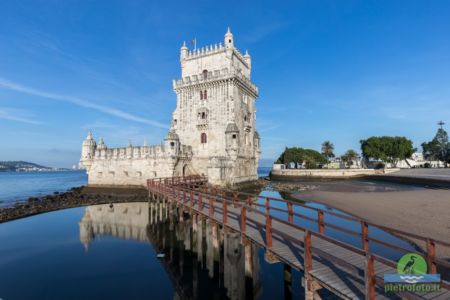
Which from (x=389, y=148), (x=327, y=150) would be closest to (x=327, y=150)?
(x=327, y=150)

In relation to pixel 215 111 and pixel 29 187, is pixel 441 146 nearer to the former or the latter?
pixel 215 111

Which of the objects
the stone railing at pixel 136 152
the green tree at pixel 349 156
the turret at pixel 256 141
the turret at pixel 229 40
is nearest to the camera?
the stone railing at pixel 136 152

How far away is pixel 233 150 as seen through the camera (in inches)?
1377

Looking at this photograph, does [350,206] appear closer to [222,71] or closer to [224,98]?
[224,98]

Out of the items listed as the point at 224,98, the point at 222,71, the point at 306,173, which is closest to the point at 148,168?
the point at 224,98

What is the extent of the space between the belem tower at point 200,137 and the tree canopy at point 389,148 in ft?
165

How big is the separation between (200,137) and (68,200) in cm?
1819

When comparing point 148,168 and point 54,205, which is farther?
point 148,168

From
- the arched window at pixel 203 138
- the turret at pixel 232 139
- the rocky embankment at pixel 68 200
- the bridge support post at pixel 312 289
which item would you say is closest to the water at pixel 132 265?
the bridge support post at pixel 312 289

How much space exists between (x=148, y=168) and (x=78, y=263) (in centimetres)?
2276

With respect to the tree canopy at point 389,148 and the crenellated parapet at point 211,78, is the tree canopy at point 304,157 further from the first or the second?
the crenellated parapet at point 211,78

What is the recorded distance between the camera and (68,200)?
31.3 meters

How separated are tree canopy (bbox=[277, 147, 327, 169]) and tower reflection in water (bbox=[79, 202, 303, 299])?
67494 millimetres

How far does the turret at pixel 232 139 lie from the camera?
3459 centimetres
